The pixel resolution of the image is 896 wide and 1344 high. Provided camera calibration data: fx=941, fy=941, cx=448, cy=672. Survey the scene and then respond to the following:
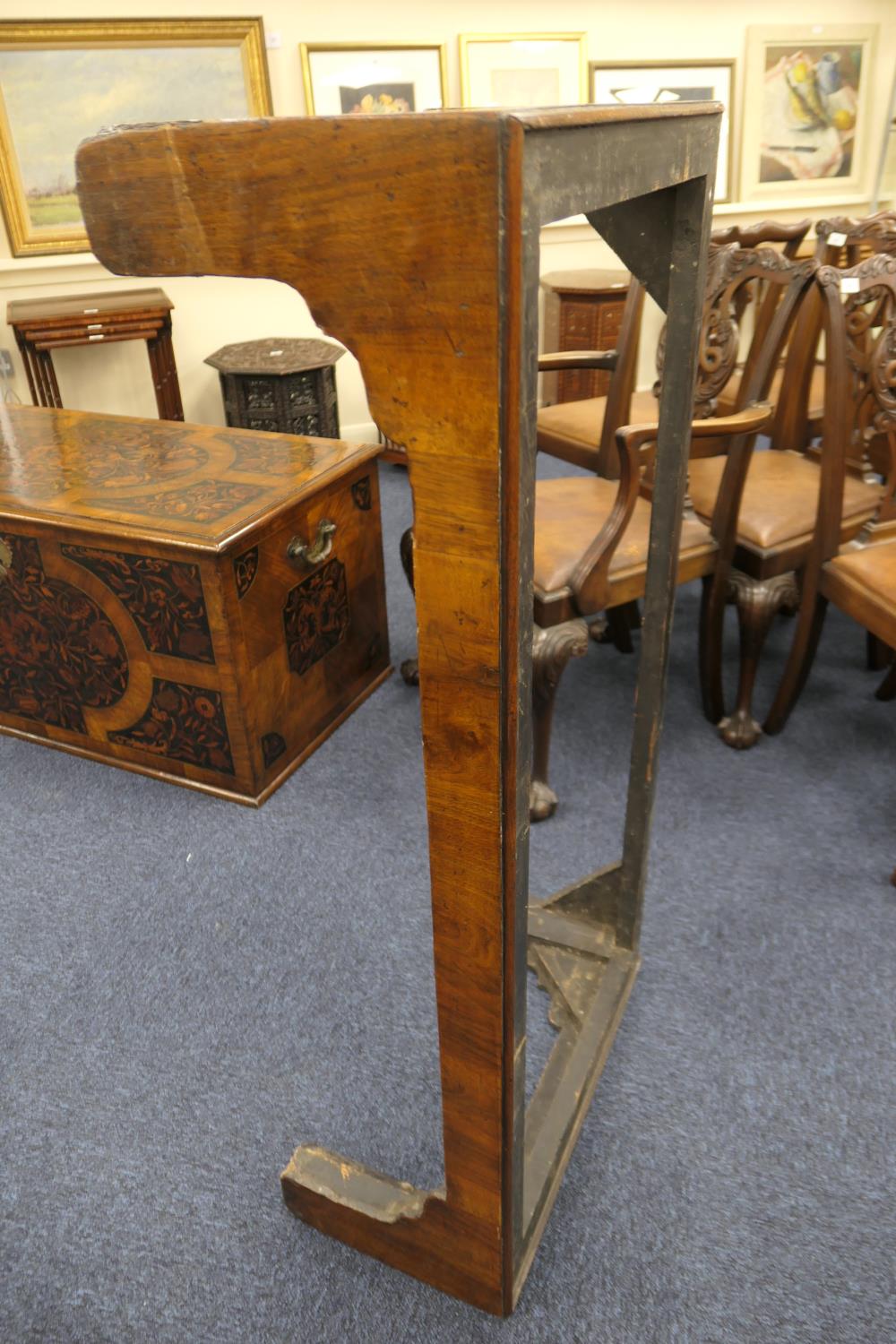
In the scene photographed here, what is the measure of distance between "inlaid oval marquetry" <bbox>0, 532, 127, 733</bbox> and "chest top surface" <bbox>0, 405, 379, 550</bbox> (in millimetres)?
159

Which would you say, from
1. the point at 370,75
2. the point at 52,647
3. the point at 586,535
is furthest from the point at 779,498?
the point at 370,75

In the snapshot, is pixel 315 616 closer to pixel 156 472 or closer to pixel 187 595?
pixel 187 595

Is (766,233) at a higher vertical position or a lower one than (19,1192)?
higher

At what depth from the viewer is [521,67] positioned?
13.9 ft

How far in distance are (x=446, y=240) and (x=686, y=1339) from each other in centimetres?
132

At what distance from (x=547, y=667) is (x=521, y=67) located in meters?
3.56

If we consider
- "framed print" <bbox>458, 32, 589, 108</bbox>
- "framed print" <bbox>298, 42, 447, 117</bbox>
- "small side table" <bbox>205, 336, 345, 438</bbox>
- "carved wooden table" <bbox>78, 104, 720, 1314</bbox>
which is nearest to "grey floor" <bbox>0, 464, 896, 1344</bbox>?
"carved wooden table" <bbox>78, 104, 720, 1314</bbox>

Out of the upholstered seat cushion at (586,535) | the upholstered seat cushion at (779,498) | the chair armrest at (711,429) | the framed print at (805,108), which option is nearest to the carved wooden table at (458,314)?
the chair armrest at (711,429)

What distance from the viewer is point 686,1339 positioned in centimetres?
120

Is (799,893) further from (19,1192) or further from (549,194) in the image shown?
(549,194)

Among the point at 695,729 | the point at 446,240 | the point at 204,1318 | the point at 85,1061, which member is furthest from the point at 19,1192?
the point at 695,729

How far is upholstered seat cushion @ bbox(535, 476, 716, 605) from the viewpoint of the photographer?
1.98 m

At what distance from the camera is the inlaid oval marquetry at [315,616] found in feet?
7.04

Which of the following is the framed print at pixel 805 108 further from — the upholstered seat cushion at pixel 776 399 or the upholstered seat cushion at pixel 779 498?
the upholstered seat cushion at pixel 779 498
